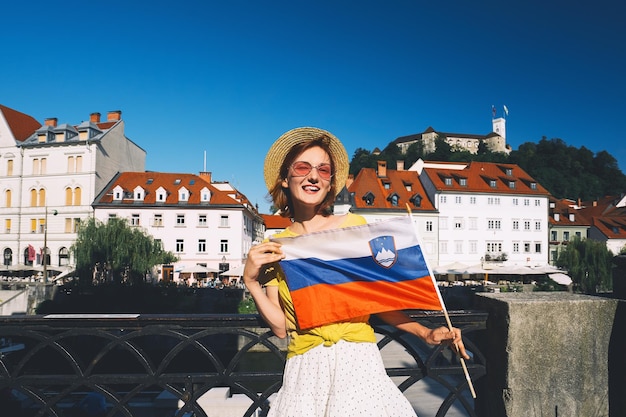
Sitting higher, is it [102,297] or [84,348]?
[102,297]

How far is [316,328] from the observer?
6.84 ft

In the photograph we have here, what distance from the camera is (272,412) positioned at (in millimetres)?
2004

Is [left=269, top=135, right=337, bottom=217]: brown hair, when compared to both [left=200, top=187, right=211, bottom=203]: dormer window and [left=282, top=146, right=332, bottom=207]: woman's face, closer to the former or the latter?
[left=282, top=146, right=332, bottom=207]: woman's face

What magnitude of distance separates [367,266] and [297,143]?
0.74 meters

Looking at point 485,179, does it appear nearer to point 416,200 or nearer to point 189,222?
point 416,200

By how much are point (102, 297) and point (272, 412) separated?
28.6 meters

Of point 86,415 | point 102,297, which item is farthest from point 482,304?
point 102,297

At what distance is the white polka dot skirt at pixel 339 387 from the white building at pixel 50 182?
41.9 metres

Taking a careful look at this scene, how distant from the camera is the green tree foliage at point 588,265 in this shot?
116 ft

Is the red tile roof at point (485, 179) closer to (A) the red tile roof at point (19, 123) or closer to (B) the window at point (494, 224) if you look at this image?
(B) the window at point (494, 224)

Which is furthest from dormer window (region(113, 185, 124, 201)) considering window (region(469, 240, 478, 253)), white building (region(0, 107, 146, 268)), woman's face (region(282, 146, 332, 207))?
woman's face (region(282, 146, 332, 207))

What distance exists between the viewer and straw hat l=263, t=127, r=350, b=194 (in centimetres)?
242

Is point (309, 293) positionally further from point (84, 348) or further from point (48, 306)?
point (48, 306)

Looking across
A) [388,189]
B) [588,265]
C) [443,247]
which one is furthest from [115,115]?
[588,265]
